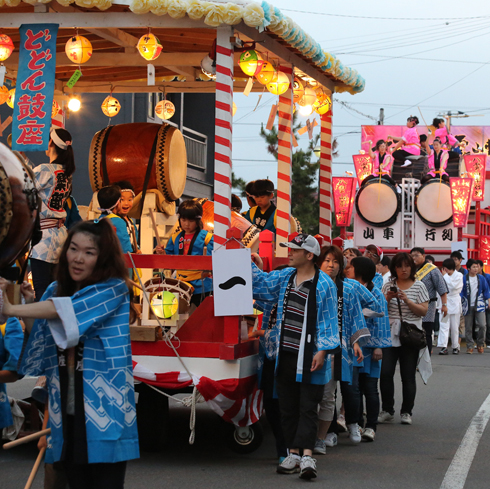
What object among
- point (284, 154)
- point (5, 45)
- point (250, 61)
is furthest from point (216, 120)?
point (5, 45)

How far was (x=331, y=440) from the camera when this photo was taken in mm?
7188

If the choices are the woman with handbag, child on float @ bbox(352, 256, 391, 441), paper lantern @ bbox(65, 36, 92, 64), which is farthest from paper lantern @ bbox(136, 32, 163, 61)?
the woman with handbag

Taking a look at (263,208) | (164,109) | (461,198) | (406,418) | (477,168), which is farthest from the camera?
(477,168)

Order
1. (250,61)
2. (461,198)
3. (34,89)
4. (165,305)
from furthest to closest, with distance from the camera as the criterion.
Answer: (461,198), (250,61), (34,89), (165,305)

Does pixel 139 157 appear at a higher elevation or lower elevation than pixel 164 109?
lower

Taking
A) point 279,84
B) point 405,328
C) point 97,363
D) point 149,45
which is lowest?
point 405,328

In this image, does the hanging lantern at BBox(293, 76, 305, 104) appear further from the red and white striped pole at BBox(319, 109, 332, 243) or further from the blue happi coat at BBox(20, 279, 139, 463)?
the blue happi coat at BBox(20, 279, 139, 463)

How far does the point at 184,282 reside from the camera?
694cm

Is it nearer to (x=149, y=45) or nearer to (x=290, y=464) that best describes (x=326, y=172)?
(x=149, y=45)

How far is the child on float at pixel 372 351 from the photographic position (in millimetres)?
7547

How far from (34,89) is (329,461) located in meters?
3.88

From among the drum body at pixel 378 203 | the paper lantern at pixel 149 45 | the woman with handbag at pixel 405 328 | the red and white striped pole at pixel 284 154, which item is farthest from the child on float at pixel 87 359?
the drum body at pixel 378 203

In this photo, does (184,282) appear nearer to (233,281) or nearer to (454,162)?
(233,281)

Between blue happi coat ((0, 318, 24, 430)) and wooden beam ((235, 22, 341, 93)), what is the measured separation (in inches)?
147
